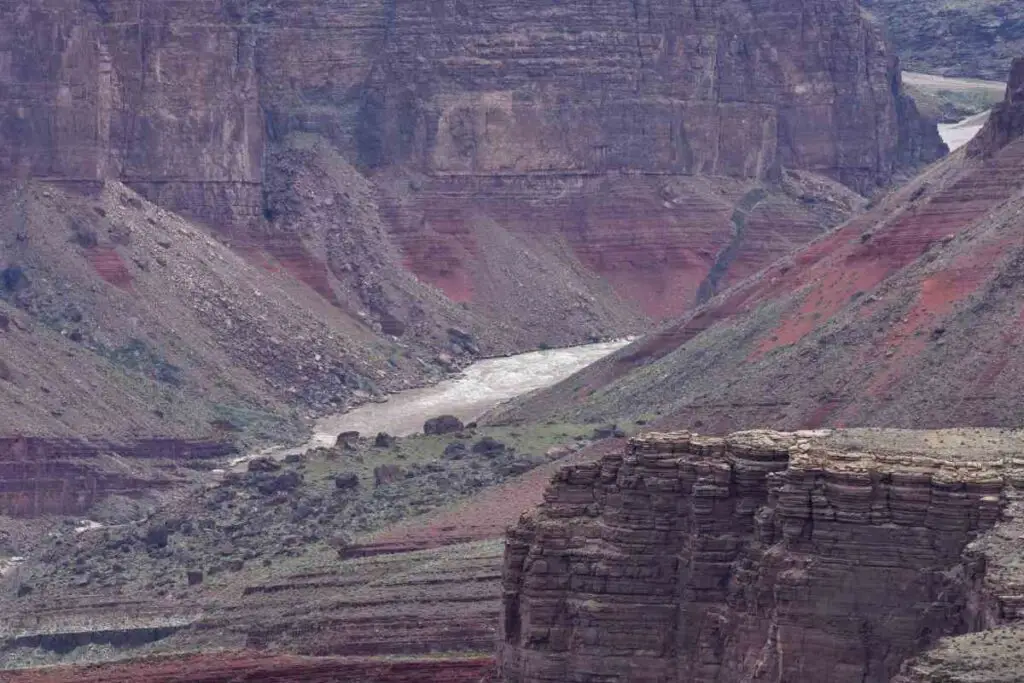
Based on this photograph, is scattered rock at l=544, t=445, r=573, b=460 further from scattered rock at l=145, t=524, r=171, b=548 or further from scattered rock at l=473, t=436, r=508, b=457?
scattered rock at l=145, t=524, r=171, b=548

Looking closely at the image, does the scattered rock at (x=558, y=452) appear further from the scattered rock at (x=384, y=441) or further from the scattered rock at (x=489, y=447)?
the scattered rock at (x=384, y=441)

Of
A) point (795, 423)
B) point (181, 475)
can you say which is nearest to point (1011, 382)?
point (795, 423)

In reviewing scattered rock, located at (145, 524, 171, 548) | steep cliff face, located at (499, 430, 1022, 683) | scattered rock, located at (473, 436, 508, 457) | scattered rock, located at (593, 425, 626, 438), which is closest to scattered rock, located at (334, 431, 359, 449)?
scattered rock, located at (473, 436, 508, 457)

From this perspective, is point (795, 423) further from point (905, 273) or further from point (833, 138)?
point (833, 138)

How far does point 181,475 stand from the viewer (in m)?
116

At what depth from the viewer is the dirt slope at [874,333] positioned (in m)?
88.1

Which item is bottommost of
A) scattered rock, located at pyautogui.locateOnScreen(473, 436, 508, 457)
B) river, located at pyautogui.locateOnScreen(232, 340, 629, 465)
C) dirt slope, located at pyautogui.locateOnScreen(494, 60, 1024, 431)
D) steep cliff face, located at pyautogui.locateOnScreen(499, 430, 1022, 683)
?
river, located at pyautogui.locateOnScreen(232, 340, 629, 465)

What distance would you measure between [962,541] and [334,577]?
105 ft

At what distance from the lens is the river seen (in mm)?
124000

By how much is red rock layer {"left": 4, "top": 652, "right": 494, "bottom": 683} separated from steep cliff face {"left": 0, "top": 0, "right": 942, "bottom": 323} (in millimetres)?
64734

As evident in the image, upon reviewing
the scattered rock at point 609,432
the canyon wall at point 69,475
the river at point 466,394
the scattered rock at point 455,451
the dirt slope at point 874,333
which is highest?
the dirt slope at point 874,333

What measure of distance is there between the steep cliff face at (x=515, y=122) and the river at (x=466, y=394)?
5.69m

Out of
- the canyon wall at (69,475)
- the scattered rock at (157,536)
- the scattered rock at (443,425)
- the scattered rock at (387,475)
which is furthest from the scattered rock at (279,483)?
the scattered rock at (443,425)

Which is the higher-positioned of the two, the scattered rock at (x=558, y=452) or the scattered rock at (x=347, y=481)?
the scattered rock at (x=558, y=452)
